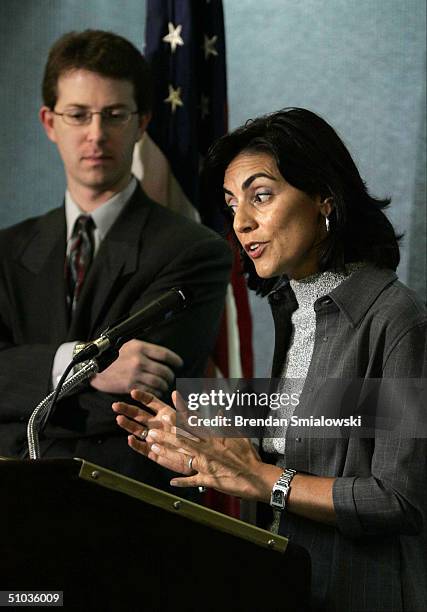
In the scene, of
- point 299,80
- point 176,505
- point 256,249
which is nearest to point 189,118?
point 299,80

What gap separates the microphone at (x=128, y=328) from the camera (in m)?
1.74

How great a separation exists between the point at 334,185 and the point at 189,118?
1.66 meters

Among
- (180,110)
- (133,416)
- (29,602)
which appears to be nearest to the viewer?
(29,602)

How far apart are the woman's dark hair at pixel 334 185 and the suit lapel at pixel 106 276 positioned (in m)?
1.10

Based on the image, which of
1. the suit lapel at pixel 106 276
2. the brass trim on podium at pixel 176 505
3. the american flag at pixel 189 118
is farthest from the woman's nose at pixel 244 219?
the american flag at pixel 189 118

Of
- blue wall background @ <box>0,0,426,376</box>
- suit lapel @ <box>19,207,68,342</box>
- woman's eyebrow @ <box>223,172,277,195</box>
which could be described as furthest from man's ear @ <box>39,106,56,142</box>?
woman's eyebrow @ <box>223,172,277,195</box>

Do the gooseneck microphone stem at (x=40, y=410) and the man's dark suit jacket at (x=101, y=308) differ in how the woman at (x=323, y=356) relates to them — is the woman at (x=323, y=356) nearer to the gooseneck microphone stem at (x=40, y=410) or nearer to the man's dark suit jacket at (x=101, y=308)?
the gooseneck microphone stem at (x=40, y=410)

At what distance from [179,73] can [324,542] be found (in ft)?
7.09

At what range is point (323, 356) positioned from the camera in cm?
176

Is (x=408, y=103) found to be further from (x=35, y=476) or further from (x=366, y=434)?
(x=35, y=476)

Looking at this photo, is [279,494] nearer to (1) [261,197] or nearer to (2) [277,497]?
(2) [277,497]

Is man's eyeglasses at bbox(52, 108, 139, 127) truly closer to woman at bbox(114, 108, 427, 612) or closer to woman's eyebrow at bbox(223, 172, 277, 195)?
woman at bbox(114, 108, 427, 612)

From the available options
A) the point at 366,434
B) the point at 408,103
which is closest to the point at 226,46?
the point at 408,103

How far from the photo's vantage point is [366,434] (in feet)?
5.44
